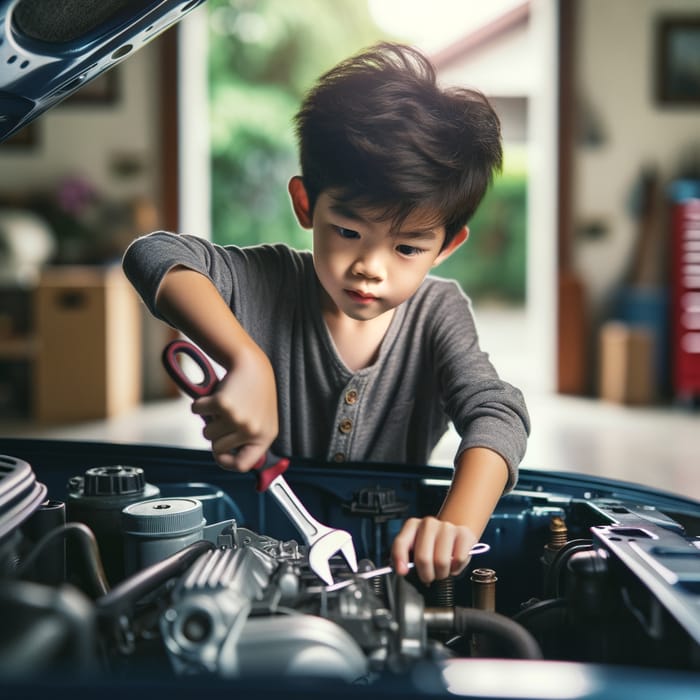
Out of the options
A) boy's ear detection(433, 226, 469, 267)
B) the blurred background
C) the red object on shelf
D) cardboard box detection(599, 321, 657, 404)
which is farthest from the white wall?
boy's ear detection(433, 226, 469, 267)

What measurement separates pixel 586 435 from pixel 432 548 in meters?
3.11

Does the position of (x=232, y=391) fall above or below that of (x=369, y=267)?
below

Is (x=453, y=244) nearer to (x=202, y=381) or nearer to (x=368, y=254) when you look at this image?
(x=368, y=254)

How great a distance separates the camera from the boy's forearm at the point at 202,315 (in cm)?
70

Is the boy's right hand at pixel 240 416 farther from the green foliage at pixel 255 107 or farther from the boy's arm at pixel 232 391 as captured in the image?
the green foliage at pixel 255 107

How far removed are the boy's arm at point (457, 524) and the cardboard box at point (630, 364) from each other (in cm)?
379

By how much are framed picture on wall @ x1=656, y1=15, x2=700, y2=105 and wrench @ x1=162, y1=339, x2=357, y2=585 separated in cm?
456

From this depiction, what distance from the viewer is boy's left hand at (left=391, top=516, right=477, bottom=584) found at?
635mm

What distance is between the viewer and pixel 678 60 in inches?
180

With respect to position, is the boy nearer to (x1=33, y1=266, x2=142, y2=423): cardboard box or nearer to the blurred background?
the blurred background

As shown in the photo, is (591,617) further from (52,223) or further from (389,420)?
(52,223)

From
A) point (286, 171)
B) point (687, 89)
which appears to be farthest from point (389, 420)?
point (286, 171)

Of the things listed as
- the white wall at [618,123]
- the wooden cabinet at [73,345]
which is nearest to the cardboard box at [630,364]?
the white wall at [618,123]

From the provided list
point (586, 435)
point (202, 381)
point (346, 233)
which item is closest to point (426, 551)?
point (202, 381)
